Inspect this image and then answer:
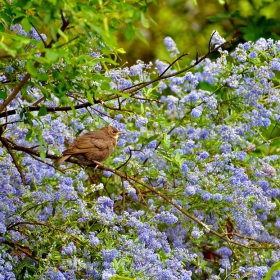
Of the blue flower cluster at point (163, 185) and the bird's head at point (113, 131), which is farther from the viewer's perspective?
the bird's head at point (113, 131)

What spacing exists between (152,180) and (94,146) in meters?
0.53

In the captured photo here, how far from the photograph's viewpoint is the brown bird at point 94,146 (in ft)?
15.2

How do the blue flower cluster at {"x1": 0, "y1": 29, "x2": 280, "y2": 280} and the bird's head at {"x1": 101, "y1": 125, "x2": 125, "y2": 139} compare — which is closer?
the blue flower cluster at {"x1": 0, "y1": 29, "x2": 280, "y2": 280}

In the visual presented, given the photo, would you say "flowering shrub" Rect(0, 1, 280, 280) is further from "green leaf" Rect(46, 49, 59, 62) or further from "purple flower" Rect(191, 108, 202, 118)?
"green leaf" Rect(46, 49, 59, 62)

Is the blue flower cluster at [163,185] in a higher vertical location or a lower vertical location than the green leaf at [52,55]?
higher

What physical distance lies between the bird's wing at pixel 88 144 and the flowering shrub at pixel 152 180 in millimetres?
94

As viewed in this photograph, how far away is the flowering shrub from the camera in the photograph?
3.96m

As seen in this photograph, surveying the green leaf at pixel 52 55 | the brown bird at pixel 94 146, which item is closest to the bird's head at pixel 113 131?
the brown bird at pixel 94 146

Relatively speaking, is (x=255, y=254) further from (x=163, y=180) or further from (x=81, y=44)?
(x=81, y=44)

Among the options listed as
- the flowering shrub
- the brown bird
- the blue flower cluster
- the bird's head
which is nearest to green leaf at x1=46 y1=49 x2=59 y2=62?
the flowering shrub

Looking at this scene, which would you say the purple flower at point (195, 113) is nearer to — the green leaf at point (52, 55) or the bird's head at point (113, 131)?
the bird's head at point (113, 131)

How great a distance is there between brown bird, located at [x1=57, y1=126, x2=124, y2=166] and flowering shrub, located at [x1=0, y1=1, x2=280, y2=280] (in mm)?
71

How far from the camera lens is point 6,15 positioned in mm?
3510

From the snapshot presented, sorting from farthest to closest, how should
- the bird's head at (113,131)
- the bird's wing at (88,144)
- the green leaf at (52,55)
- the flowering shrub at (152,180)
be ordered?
1. the bird's head at (113,131)
2. the bird's wing at (88,144)
3. the flowering shrub at (152,180)
4. the green leaf at (52,55)
